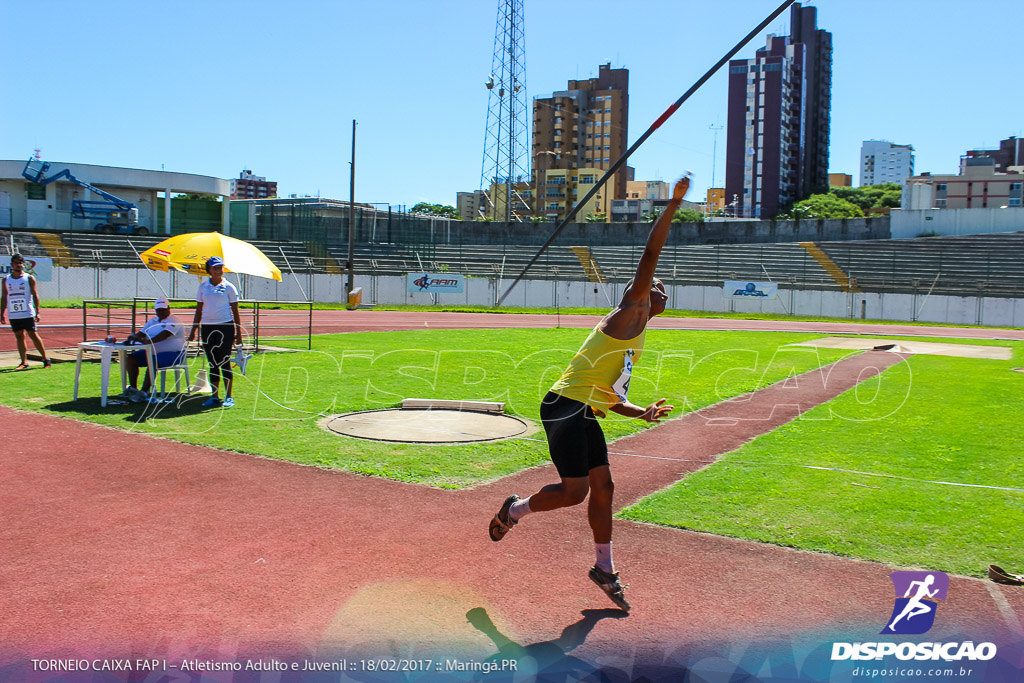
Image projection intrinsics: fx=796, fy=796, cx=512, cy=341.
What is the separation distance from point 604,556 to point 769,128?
412 ft

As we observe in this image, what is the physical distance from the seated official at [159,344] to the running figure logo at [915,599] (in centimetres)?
871

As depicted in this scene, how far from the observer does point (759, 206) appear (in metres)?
122

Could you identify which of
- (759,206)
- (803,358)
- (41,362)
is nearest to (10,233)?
(41,362)

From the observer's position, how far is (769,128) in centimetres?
11962

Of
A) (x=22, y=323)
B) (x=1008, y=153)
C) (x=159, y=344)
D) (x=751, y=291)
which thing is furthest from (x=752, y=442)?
(x=1008, y=153)

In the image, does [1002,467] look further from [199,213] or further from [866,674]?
[199,213]

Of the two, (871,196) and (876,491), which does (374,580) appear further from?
(871,196)

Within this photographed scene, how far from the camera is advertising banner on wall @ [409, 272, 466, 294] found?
155 feet

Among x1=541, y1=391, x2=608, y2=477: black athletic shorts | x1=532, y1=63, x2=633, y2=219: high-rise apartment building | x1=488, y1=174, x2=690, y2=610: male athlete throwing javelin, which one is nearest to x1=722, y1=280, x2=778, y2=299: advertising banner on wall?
x1=488, y1=174, x2=690, y2=610: male athlete throwing javelin

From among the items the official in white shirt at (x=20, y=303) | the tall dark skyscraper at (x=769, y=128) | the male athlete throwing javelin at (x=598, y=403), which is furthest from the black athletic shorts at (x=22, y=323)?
the tall dark skyscraper at (x=769, y=128)

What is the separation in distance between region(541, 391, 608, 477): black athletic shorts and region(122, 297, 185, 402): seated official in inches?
280

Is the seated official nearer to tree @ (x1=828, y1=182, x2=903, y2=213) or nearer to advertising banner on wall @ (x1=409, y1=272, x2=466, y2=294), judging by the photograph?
advertising banner on wall @ (x1=409, y1=272, x2=466, y2=294)

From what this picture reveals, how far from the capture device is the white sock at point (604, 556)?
456 centimetres

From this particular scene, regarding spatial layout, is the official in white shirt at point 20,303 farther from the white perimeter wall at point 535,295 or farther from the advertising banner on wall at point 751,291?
the advertising banner on wall at point 751,291
